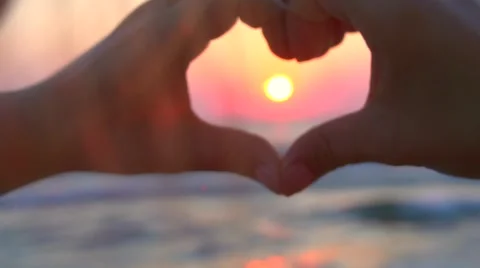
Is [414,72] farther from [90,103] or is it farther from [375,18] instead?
[90,103]

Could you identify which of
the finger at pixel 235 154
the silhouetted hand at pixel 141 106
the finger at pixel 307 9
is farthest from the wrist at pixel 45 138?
the finger at pixel 307 9

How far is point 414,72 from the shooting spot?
0.53 meters

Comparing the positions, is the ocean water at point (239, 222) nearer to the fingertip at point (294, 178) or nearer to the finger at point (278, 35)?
the fingertip at point (294, 178)

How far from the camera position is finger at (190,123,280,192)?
536mm

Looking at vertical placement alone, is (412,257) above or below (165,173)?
below

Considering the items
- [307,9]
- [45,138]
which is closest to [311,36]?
[307,9]

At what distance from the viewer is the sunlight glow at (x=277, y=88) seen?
57cm

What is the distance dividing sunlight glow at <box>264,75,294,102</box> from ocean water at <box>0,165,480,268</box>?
0.08 m

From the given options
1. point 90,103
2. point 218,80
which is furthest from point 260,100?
point 90,103

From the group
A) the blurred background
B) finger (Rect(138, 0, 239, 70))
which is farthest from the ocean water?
finger (Rect(138, 0, 239, 70))

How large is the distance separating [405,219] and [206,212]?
0.17 metres

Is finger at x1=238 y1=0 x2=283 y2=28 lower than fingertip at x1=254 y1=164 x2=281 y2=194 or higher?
higher

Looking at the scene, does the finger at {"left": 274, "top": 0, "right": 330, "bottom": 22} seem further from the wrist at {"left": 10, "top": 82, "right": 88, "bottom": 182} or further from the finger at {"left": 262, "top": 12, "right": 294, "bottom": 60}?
the wrist at {"left": 10, "top": 82, "right": 88, "bottom": 182}

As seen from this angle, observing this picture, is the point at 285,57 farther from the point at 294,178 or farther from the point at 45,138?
the point at 45,138
